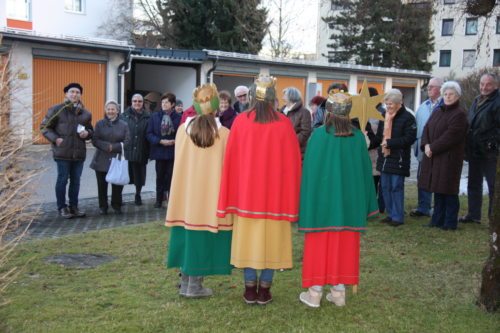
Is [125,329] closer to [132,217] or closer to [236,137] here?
[236,137]

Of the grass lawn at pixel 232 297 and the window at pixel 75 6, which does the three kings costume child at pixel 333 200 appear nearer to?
the grass lawn at pixel 232 297

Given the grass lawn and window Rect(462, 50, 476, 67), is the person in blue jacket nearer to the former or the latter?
the grass lawn

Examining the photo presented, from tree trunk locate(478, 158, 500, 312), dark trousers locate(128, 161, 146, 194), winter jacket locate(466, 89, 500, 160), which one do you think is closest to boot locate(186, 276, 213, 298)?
tree trunk locate(478, 158, 500, 312)

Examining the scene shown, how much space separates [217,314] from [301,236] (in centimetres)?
326

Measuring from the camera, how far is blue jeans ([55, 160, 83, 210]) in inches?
352

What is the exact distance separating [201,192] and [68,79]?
16384 mm

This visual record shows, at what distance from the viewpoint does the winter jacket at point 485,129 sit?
8.11 metres

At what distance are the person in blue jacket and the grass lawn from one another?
107 inches

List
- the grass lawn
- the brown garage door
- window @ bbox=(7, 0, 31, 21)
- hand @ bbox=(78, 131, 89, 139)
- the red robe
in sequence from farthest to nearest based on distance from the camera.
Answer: window @ bbox=(7, 0, 31, 21)
the brown garage door
hand @ bbox=(78, 131, 89, 139)
the red robe
the grass lawn

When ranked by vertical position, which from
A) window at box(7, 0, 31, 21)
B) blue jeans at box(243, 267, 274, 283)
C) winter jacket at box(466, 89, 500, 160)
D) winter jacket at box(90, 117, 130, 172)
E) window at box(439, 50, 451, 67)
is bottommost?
blue jeans at box(243, 267, 274, 283)

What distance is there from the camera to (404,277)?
6117 millimetres

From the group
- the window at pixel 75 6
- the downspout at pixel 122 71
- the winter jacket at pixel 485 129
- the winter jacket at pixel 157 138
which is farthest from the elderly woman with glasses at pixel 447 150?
the window at pixel 75 6

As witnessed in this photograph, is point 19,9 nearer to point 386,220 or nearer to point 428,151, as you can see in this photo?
point 386,220

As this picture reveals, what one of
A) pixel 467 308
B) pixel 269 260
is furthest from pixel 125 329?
pixel 467 308
